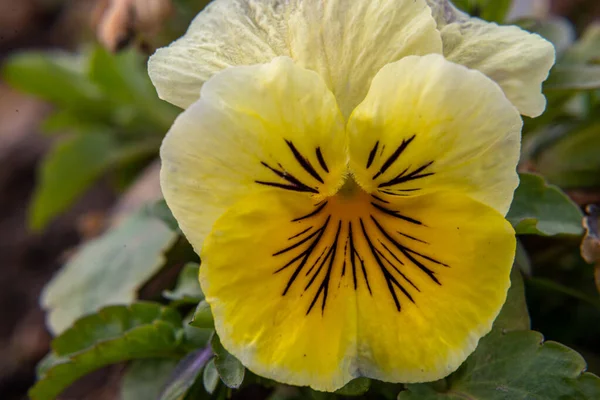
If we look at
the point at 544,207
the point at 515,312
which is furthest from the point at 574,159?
the point at 515,312

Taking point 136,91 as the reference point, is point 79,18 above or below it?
below

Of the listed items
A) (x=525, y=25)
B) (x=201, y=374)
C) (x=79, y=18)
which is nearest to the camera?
(x=201, y=374)

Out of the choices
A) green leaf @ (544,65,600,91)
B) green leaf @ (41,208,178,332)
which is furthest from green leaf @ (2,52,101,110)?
green leaf @ (544,65,600,91)

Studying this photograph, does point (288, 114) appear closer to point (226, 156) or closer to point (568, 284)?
point (226, 156)

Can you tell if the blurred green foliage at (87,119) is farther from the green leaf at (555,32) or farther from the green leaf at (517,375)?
the green leaf at (517,375)

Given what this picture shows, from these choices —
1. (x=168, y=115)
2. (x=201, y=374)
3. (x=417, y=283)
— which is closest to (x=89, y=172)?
(x=168, y=115)

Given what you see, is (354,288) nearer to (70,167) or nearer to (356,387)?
(356,387)
